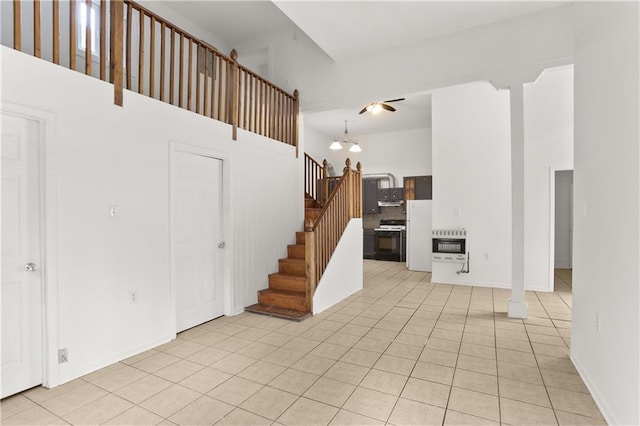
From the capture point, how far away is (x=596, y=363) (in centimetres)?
242

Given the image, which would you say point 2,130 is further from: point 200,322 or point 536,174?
point 536,174

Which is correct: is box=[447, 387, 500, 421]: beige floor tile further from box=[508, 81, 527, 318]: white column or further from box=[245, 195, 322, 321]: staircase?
box=[508, 81, 527, 318]: white column

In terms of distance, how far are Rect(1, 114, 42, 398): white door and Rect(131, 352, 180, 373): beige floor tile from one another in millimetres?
717

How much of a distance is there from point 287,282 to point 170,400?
2560mm

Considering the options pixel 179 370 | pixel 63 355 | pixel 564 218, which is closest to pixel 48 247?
pixel 63 355

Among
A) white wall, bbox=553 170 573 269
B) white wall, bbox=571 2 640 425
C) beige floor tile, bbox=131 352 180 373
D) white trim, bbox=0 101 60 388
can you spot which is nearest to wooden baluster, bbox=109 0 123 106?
white trim, bbox=0 101 60 388

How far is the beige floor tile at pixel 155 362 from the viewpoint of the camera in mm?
2941

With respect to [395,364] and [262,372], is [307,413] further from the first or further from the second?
[395,364]

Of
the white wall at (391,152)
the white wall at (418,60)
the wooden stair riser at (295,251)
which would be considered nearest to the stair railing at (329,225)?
the wooden stair riser at (295,251)

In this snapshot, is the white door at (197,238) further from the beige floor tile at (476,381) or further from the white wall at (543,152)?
the white wall at (543,152)

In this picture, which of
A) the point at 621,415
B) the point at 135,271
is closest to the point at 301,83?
the point at 135,271

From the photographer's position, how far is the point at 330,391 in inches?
101

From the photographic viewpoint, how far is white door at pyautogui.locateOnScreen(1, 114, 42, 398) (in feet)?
8.07

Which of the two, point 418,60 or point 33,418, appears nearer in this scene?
point 33,418
